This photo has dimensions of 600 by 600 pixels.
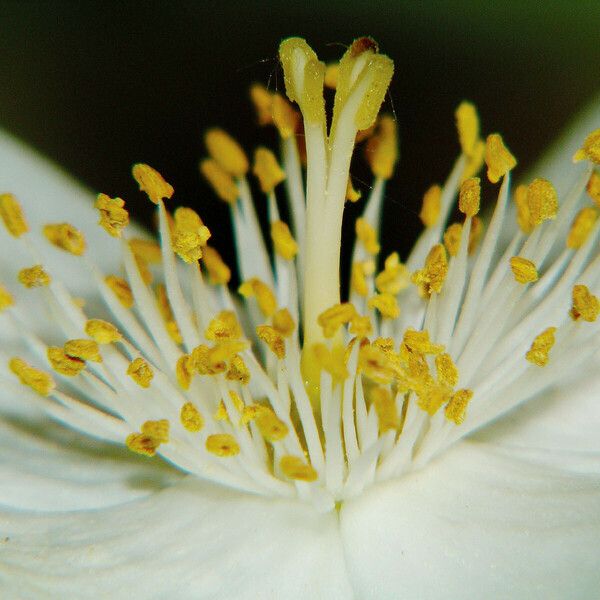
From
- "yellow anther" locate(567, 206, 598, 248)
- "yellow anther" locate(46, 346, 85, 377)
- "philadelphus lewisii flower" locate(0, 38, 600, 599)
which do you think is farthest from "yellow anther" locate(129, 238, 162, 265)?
"yellow anther" locate(567, 206, 598, 248)

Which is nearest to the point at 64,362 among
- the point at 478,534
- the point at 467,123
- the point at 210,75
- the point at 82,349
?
the point at 82,349

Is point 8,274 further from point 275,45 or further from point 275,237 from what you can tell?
point 275,45

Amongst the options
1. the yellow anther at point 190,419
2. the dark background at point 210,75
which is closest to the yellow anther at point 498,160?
the yellow anther at point 190,419

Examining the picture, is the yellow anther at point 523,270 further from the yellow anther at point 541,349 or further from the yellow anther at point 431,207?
the yellow anther at point 431,207

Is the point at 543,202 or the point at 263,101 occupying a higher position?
the point at 263,101

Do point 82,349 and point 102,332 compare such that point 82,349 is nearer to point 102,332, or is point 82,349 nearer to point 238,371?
point 102,332

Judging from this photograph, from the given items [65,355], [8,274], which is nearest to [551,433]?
[65,355]
